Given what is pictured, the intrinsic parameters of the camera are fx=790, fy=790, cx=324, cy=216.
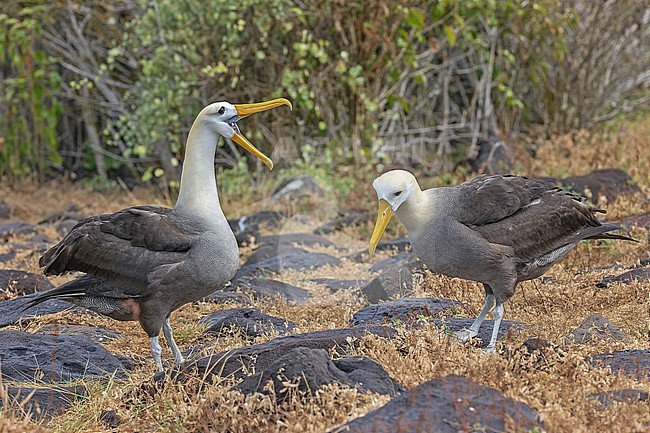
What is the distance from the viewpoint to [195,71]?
9148mm

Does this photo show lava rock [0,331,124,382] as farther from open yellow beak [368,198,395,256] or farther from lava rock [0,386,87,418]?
open yellow beak [368,198,395,256]

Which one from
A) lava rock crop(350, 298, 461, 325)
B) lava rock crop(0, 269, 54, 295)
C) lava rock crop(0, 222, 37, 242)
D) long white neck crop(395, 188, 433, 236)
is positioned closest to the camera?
long white neck crop(395, 188, 433, 236)

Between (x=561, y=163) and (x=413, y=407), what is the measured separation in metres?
6.53

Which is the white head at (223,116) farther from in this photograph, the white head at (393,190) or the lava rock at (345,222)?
the lava rock at (345,222)

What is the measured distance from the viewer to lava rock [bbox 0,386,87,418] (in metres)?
3.28

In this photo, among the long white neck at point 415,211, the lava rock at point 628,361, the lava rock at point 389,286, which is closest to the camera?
the lava rock at point 628,361

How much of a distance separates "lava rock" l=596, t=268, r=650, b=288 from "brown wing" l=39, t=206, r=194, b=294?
8.10 ft

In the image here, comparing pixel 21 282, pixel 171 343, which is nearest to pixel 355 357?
pixel 171 343

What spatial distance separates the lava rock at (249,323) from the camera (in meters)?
4.36

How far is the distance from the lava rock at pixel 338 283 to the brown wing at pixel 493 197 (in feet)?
5.59

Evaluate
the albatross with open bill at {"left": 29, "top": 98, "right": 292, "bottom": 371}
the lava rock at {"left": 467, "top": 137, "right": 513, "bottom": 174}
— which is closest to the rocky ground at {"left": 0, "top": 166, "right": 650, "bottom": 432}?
the albatross with open bill at {"left": 29, "top": 98, "right": 292, "bottom": 371}

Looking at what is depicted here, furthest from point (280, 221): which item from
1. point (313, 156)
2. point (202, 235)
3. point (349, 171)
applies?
point (202, 235)

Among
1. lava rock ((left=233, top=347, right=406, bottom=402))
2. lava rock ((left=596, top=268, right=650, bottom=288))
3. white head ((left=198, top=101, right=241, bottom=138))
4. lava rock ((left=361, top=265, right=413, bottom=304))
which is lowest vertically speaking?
lava rock ((left=361, top=265, right=413, bottom=304))

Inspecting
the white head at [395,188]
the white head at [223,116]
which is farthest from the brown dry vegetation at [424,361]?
the white head at [223,116]
